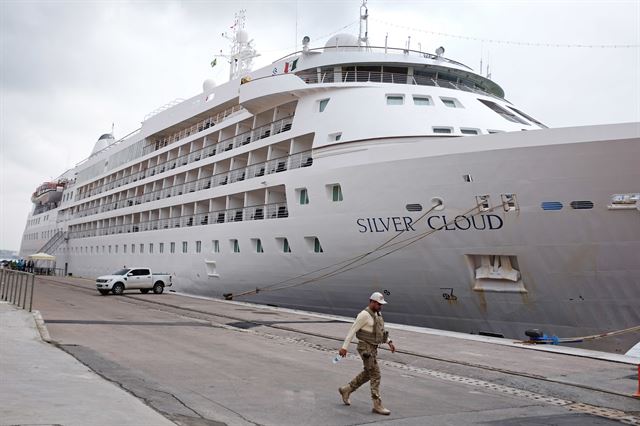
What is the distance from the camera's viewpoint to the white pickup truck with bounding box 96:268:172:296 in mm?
25250

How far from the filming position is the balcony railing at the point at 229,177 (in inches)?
768

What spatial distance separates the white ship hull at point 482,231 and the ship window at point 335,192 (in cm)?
27

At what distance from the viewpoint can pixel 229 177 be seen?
80.2 ft

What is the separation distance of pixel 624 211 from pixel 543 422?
747cm

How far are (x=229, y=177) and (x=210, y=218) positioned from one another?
2.09 metres

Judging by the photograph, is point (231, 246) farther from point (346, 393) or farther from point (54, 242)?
point (54, 242)

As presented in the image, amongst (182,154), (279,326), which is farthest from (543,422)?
(182,154)

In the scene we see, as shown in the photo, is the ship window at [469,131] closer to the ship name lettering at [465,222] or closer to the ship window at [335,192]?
the ship name lettering at [465,222]

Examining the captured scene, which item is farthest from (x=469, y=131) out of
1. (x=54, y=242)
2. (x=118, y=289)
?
(x=54, y=242)

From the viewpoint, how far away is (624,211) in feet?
39.1

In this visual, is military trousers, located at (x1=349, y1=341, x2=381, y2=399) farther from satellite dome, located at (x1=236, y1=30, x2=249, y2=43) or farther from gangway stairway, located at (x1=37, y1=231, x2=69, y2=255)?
gangway stairway, located at (x1=37, y1=231, x2=69, y2=255)

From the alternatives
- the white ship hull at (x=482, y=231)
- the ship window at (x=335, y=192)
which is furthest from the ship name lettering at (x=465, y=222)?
the ship window at (x=335, y=192)

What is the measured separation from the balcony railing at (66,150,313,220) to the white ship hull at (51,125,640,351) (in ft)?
3.22

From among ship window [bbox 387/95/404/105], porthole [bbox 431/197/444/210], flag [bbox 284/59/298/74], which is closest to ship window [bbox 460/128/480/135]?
ship window [bbox 387/95/404/105]
